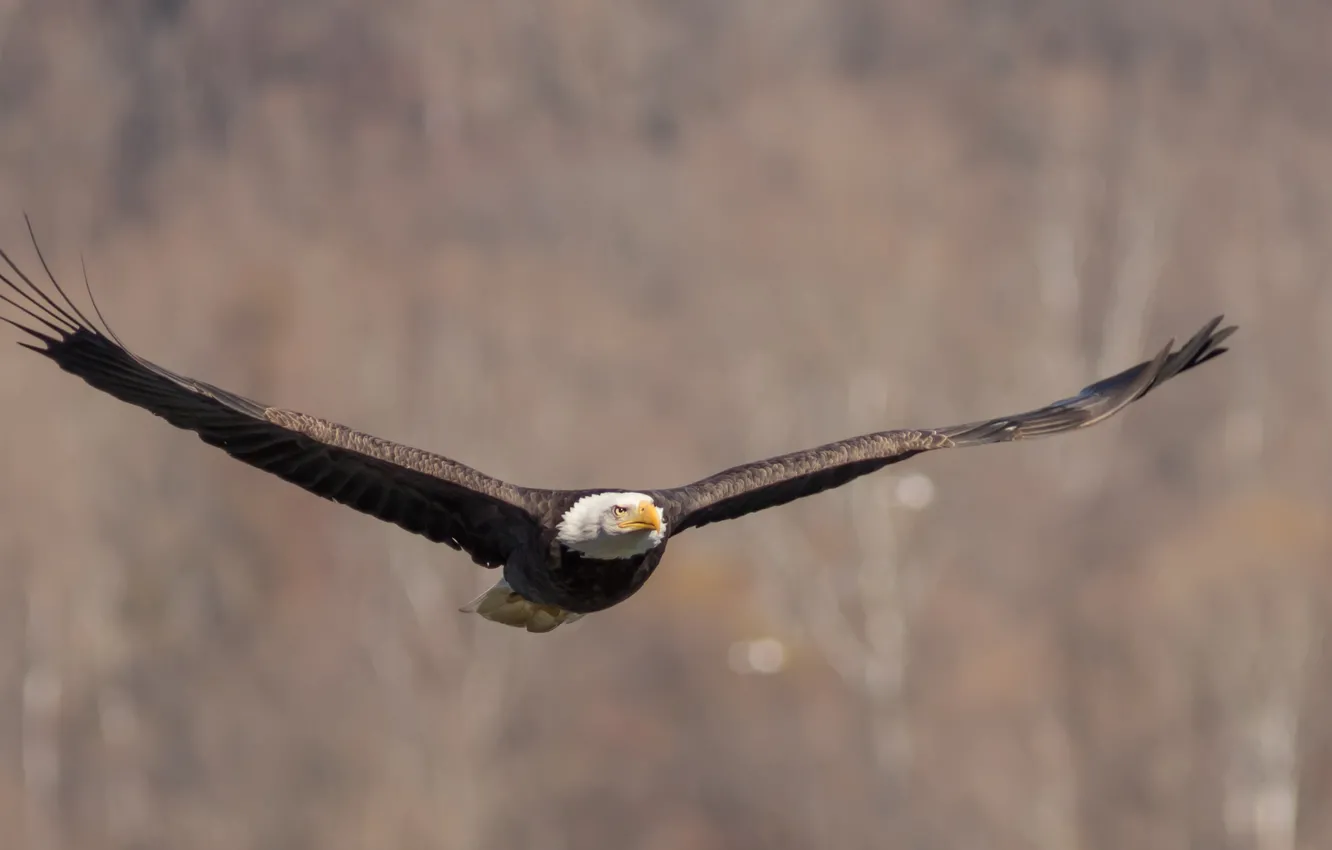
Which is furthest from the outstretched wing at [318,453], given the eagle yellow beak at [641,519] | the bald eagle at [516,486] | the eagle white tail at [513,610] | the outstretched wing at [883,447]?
the outstretched wing at [883,447]

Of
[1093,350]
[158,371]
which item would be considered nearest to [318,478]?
[158,371]

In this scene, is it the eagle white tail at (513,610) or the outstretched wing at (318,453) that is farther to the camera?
the eagle white tail at (513,610)

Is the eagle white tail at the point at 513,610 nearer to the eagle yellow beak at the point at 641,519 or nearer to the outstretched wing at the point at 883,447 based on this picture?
the outstretched wing at the point at 883,447

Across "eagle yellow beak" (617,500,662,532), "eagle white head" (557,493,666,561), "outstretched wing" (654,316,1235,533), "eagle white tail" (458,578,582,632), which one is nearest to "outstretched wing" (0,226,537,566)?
"eagle white tail" (458,578,582,632)

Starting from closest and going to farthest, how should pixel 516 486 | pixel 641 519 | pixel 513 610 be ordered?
pixel 641 519, pixel 516 486, pixel 513 610

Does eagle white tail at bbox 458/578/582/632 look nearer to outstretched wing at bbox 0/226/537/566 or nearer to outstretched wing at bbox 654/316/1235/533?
outstretched wing at bbox 0/226/537/566

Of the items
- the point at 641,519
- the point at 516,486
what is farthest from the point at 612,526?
the point at 516,486

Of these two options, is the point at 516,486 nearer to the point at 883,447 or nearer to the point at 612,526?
the point at 612,526

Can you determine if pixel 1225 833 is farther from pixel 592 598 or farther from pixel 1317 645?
pixel 592 598
